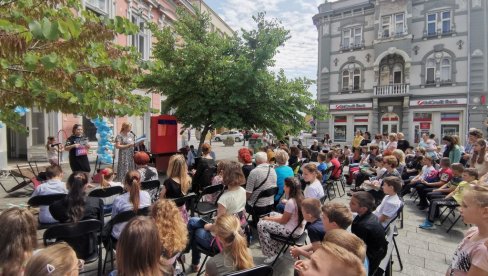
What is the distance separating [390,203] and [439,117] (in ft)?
70.7

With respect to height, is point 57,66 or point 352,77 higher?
point 352,77

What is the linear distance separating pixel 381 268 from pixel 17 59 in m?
4.30

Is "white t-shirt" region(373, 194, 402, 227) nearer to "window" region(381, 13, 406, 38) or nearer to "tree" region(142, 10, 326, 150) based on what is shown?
Result: "tree" region(142, 10, 326, 150)

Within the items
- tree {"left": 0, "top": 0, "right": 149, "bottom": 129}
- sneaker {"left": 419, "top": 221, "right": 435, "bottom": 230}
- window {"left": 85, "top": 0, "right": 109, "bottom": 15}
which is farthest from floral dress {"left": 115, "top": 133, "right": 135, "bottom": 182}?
window {"left": 85, "top": 0, "right": 109, "bottom": 15}

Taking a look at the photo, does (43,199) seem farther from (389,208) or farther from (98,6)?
(98,6)

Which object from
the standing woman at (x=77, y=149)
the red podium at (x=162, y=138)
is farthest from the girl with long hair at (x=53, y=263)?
the red podium at (x=162, y=138)

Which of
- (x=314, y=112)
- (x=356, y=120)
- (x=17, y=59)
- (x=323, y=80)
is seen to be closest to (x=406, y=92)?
(x=356, y=120)

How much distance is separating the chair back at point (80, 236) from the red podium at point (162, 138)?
7251mm

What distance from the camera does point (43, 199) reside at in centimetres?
355

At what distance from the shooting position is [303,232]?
3705 millimetres

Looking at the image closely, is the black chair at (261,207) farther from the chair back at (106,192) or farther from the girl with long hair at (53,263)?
the girl with long hair at (53,263)

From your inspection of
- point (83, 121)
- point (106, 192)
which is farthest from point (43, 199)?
point (83, 121)

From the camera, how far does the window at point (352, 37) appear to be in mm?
23952

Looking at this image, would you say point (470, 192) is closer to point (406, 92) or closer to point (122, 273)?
point (122, 273)
